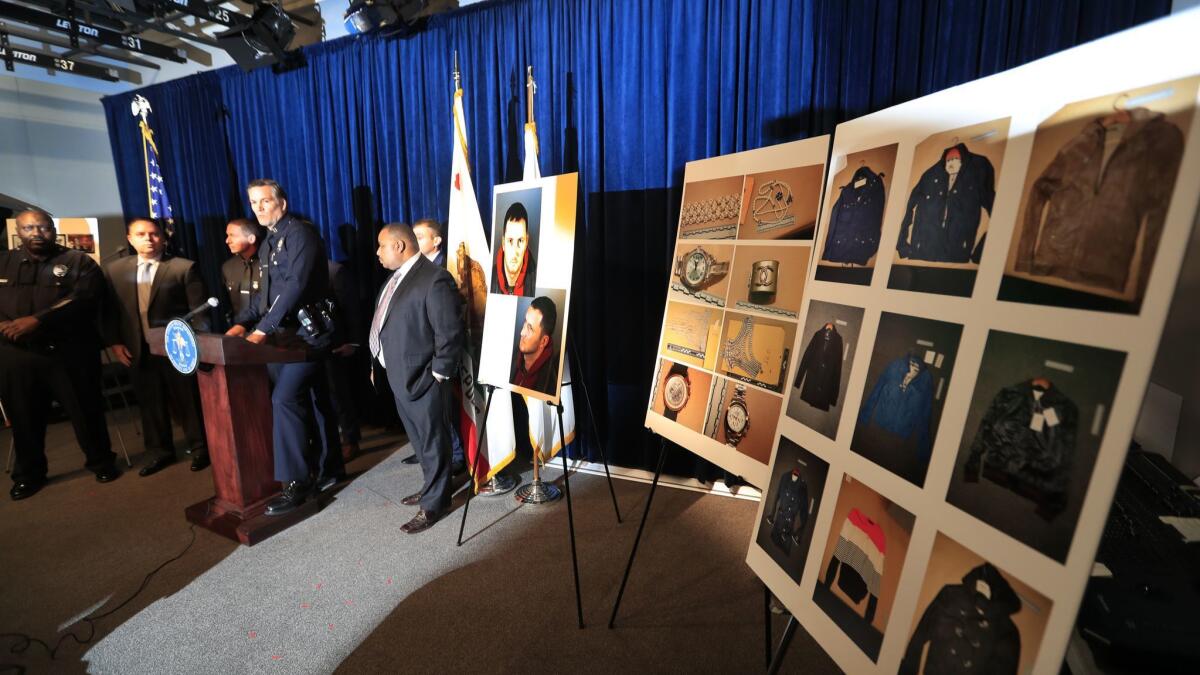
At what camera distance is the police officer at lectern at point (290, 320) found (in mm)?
2525

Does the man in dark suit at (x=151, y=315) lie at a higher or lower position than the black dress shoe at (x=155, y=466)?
higher

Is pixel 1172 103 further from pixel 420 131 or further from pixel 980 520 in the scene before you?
pixel 420 131

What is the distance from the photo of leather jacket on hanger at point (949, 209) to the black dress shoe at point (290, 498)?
2.91m

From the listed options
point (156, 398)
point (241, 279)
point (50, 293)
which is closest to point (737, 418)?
point (241, 279)

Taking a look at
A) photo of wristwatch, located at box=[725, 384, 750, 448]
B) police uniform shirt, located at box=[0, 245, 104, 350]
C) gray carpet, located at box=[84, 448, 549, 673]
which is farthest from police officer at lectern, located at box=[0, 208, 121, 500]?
photo of wristwatch, located at box=[725, 384, 750, 448]

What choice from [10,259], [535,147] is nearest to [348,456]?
[10,259]

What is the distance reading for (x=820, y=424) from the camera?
1019 millimetres

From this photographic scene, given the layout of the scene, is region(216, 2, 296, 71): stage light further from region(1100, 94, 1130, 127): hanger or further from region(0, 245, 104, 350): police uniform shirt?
region(1100, 94, 1130, 127): hanger

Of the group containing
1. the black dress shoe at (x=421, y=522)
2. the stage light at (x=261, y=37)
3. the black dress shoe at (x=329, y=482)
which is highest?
the stage light at (x=261, y=37)

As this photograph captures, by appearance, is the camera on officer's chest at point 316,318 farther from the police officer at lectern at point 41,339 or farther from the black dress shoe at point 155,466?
the black dress shoe at point 155,466

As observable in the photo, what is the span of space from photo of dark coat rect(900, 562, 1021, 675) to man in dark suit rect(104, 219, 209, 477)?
3.97 meters

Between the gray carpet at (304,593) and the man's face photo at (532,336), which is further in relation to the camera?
the man's face photo at (532,336)

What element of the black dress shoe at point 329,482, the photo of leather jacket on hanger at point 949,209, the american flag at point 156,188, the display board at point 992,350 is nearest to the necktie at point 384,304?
the black dress shoe at point 329,482

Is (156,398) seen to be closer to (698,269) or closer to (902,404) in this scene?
Answer: (698,269)
